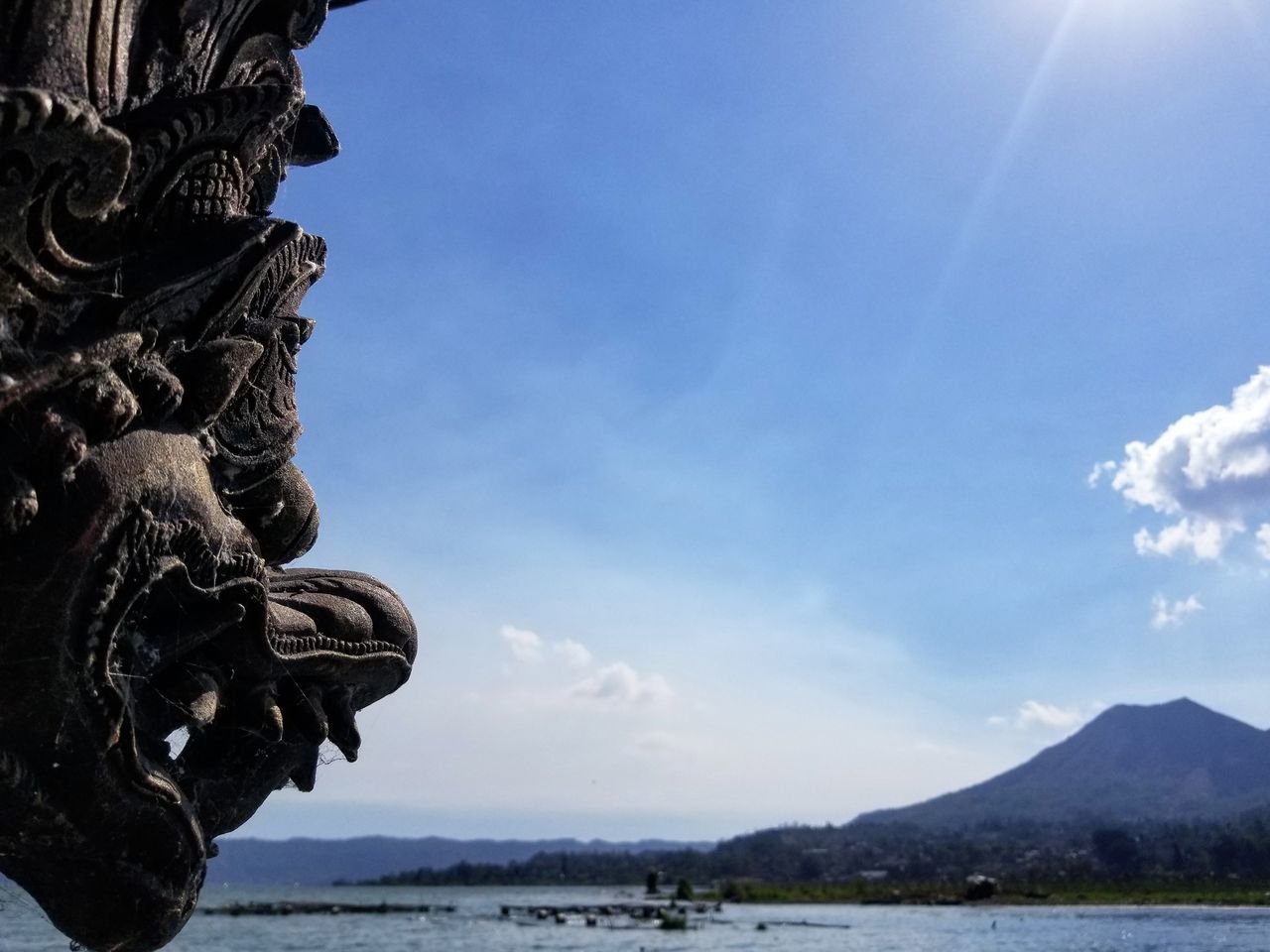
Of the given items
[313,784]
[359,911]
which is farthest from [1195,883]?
[313,784]

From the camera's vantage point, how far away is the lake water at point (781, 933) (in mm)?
33938

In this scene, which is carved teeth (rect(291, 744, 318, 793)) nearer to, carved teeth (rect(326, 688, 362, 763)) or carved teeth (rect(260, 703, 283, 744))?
carved teeth (rect(326, 688, 362, 763))

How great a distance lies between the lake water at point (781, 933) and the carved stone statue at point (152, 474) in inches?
892

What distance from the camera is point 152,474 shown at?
11.6ft

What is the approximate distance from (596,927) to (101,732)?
5273cm

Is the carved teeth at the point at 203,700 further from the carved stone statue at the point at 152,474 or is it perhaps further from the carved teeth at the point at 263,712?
the carved teeth at the point at 263,712

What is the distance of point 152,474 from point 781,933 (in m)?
50.5

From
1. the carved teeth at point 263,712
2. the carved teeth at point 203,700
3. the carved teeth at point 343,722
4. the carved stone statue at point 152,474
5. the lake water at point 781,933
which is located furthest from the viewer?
the lake water at point 781,933

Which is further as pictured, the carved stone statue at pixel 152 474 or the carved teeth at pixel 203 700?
the carved teeth at pixel 203 700

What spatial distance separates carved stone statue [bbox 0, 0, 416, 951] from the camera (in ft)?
10.8

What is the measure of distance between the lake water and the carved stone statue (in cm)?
2265

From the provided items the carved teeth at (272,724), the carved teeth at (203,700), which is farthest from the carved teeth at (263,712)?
the carved teeth at (203,700)

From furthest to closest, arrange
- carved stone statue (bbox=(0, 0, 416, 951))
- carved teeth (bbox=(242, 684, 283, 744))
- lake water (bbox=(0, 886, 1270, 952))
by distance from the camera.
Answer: lake water (bbox=(0, 886, 1270, 952))
carved teeth (bbox=(242, 684, 283, 744))
carved stone statue (bbox=(0, 0, 416, 951))

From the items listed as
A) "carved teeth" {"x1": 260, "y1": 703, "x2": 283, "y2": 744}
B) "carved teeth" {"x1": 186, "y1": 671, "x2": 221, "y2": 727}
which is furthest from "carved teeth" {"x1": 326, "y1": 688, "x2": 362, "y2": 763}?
"carved teeth" {"x1": 186, "y1": 671, "x2": 221, "y2": 727}
